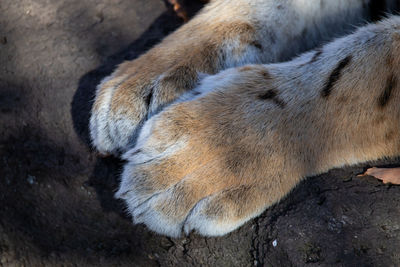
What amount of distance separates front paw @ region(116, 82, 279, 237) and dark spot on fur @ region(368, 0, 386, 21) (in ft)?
2.38

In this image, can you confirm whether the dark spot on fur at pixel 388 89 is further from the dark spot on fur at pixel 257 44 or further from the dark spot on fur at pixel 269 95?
the dark spot on fur at pixel 257 44

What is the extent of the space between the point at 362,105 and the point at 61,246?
99 cm

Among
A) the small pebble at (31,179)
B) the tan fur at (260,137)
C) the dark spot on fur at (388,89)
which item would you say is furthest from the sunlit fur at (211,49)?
the dark spot on fur at (388,89)

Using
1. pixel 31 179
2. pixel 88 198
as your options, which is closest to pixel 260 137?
pixel 88 198

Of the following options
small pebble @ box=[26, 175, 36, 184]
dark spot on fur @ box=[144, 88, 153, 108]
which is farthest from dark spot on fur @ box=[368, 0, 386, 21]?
small pebble @ box=[26, 175, 36, 184]

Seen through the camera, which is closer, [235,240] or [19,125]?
[235,240]

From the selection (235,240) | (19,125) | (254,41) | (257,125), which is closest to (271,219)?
(235,240)

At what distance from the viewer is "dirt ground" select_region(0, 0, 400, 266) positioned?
145 centimetres

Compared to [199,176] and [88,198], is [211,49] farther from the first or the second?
[88,198]

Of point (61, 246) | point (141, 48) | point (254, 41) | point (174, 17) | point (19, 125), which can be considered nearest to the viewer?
point (61, 246)

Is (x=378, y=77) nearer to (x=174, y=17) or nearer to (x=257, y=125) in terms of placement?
(x=257, y=125)

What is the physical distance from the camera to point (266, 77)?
152cm

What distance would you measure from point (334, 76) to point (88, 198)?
88cm

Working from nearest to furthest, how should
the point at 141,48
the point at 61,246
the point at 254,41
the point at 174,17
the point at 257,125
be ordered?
the point at 257,125, the point at 61,246, the point at 254,41, the point at 141,48, the point at 174,17
